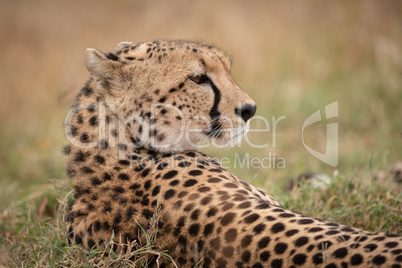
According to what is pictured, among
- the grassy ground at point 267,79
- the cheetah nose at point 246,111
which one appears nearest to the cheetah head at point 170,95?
the cheetah nose at point 246,111

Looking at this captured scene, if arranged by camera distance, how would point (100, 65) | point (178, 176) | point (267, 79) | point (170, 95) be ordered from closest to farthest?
point (178, 176), point (100, 65), point (170, 95), point (267, 79)

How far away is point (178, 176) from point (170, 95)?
1.62ft

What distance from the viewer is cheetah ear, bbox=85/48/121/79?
2.50 meters

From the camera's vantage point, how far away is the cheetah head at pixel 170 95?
8.32ft

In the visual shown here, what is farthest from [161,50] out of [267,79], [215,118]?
[267,79]

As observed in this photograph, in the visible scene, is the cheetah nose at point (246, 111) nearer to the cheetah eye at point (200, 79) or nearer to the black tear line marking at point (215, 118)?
the black tear line marking at point (215, 118)

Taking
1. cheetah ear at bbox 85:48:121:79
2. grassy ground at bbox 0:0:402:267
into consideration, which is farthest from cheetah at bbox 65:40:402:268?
grassy ground at bbox 0:0:402:267

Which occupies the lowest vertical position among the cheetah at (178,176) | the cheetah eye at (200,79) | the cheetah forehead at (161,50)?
the cheetah at (178,176)

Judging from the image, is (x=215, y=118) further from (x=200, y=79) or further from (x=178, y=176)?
(x=178, y=176)

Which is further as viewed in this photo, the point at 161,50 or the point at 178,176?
the point at 161,50

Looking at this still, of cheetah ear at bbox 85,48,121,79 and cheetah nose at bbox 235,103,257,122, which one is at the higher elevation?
cheetah ear at bbox 85,48,121,79

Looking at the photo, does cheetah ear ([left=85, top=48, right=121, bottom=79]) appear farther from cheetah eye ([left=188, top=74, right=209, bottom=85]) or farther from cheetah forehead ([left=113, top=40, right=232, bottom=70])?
cheetah eye ([left=188, top=74, right=209, bottom=85])

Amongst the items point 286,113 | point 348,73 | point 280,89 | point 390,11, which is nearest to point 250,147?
point 286,113

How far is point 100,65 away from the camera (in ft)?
8.27
